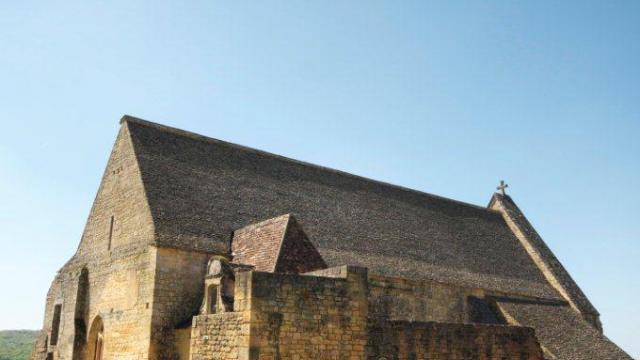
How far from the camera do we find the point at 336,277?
13203 millimetres

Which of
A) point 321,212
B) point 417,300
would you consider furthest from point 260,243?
point 417,300

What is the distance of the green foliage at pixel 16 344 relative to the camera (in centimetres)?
7394

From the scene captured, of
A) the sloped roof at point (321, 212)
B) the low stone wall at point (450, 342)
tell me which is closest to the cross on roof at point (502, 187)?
the sloped roof at point (321, 212)

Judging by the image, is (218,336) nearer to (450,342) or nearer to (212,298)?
(212,298)

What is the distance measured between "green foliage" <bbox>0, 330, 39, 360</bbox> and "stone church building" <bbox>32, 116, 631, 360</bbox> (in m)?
60.7

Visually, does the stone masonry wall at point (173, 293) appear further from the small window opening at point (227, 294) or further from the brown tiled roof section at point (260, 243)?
the small window opening at point (227, 294)

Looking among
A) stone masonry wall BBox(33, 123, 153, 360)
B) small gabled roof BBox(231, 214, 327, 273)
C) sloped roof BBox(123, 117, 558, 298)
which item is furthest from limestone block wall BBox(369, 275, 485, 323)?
stone masonry wall BBox(33, 123, 153, 360)

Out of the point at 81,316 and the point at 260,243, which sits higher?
the point at 260,243

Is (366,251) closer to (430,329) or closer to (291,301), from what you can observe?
(430,329)

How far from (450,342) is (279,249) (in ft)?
16.7

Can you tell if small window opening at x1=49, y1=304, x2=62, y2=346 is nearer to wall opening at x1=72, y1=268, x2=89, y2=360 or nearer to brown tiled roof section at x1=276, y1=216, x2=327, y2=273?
wall opening at x1=72, y1=268, x2=89, y2=360

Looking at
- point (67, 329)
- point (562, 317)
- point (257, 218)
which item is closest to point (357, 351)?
point (257, 218)

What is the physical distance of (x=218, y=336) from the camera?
42.3 ft

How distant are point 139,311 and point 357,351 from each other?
7075 millimetres
